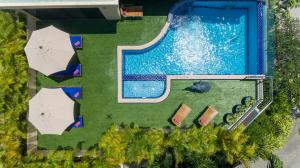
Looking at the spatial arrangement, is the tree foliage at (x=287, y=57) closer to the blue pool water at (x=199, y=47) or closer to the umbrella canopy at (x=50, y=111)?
the blue pool water at (x=199, y=47)

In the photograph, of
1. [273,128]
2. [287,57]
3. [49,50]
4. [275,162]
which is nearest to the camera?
[49,50]

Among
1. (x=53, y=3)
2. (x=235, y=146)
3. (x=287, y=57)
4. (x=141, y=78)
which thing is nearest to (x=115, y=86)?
(x=141, y=78)

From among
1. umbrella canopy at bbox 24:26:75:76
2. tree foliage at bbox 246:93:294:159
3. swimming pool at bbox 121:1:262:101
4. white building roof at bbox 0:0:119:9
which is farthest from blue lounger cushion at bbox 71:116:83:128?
tree foliage at bbox 246:93:294:159

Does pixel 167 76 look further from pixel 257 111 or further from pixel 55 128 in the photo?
pixel 55 128

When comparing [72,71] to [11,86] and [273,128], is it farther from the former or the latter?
[273,128]

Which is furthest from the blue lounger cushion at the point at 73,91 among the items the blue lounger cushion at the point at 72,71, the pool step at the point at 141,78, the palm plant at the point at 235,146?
A: the palm plant at the point at 235,146

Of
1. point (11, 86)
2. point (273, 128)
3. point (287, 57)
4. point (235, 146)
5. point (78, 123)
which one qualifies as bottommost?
point (235, 146)

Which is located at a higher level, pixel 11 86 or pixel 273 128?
pixel 11 86
